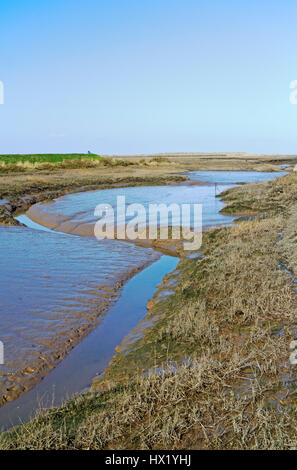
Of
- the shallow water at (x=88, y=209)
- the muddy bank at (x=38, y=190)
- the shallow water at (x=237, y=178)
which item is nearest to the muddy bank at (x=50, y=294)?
the shallow water at (x=88, y=209)

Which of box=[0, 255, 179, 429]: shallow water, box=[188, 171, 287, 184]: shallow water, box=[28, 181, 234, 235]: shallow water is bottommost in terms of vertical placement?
box=[0, 255, 179, 429]: shallow water

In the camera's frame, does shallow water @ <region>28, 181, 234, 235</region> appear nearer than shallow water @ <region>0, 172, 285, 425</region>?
No

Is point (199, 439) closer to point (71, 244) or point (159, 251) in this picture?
point (159, 251)

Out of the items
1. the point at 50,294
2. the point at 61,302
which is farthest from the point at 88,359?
the point at 50,294

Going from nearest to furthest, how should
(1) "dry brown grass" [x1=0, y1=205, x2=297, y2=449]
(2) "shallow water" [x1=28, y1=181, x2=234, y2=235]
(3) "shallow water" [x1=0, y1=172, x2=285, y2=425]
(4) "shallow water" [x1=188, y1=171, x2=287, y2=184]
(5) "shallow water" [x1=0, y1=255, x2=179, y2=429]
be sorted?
(1) "dry brown grass" [x1=0, y1=205, x2=297, y2=449] → (5) "shallow water" [x1=0, y1=255, x2=179, y2=429] → (3) "shallow water" [x1=0, y1=172, x2=285, y2=425] → (2) "shallow water" [x1=28, y1=181, x2=234, y2=235] → (4) "shallow water" [x1=188, y1=171, x2=287, y2=184]

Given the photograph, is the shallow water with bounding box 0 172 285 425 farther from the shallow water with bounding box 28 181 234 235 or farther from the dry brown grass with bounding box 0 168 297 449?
the shallow water with bounding box 28 181 234 235

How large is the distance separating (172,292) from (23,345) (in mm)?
3546

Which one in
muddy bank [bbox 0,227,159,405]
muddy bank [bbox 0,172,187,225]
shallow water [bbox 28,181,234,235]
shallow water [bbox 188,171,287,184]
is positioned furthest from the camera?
shallow water [bbox 188,171,287,184]

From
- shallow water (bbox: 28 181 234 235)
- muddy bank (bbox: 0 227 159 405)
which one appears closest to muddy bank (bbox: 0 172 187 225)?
shallow water (bbox: 28 181 234 235)

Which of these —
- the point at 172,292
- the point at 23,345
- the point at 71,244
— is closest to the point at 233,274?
the point at 172,292

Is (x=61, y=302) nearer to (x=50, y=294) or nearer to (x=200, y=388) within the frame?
(x=50, y=294)

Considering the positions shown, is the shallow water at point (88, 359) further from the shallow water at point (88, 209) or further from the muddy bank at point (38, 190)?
the muddy bank at point (38, 190)

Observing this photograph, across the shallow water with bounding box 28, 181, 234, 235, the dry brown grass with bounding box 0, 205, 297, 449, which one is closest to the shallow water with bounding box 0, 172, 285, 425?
the dry brown grass with bounding box 0, 205, 297, 449

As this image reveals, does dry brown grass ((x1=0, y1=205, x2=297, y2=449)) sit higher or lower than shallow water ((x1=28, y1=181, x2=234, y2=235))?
lower
